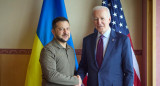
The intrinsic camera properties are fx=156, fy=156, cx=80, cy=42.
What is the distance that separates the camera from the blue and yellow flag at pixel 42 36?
2473 mm

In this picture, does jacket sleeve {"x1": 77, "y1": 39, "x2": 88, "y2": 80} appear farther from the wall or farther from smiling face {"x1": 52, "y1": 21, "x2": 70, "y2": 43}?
the wall

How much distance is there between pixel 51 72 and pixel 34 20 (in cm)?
163

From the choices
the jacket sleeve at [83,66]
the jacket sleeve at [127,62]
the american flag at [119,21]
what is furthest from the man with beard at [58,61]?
the american flag at [119,21]

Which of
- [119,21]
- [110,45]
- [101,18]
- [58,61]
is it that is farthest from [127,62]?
[119,21]

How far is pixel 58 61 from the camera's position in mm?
1548

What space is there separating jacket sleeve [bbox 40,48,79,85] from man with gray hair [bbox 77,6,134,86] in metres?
0.27

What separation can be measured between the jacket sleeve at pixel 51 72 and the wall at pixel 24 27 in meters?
1.27

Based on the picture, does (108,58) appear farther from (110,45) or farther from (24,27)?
(24,27)

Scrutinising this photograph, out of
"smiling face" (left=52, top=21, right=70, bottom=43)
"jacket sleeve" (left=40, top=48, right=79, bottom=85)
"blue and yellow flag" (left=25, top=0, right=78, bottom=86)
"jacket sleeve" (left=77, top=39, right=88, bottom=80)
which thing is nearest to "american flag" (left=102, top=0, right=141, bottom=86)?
"blue and yellow flag" (left=25, top=0, right=78, bottom=86)

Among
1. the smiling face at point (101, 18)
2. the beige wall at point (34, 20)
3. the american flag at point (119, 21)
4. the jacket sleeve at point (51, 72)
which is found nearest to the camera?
the jacket sleeve at point (51, 72)

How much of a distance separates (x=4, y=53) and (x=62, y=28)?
1.86 metres

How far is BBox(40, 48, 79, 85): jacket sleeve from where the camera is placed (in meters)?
1.48

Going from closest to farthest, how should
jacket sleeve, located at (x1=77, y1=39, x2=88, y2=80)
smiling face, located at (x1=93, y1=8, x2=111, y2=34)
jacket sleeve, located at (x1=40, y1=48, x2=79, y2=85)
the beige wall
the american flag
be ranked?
jacket sleeve, located at (x1=40, y1=48, x2=79, y2=85)
smiling face, located at (x1=93, y1=8, x2=111, y2=34)
jacket sleeve, located at (x1=77, y1=39, x2=88, y2=80)
the american flag
the beige wall

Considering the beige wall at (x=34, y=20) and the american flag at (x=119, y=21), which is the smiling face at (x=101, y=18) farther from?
the beige wall at (x=34, y=20)
